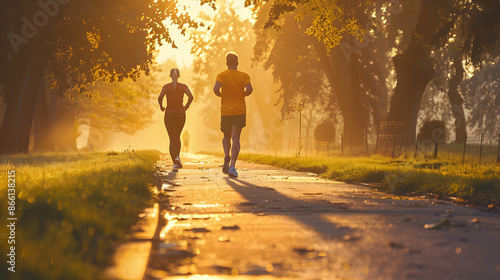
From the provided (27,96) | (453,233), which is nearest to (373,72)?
(27,96)

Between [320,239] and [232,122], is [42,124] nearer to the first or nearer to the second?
[232,122]

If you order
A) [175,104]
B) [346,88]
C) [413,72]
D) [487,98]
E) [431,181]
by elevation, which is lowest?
[431,181]

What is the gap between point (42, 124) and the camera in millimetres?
26922

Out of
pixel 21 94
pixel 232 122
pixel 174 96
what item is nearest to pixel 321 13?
Result: pixel 174 96

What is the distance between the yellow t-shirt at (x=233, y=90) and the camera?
37.0 feet

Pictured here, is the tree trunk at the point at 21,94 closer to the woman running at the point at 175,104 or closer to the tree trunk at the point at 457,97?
the woman running at the point at 175,104

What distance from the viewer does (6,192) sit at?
5383 mm

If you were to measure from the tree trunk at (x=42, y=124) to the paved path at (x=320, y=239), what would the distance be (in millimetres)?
20428

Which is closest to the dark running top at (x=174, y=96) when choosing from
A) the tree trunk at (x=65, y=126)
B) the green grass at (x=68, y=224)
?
the green grass at (x=68, y=224)

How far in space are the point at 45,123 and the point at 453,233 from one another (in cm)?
2455

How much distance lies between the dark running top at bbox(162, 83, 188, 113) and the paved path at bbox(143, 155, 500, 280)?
20.9ft

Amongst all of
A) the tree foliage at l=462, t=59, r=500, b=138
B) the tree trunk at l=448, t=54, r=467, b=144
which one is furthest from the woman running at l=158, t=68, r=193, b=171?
the tree foliage at l=462, t=59, r=500, b=138

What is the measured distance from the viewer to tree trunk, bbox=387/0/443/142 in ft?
72.1

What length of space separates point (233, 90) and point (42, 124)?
17.9m
